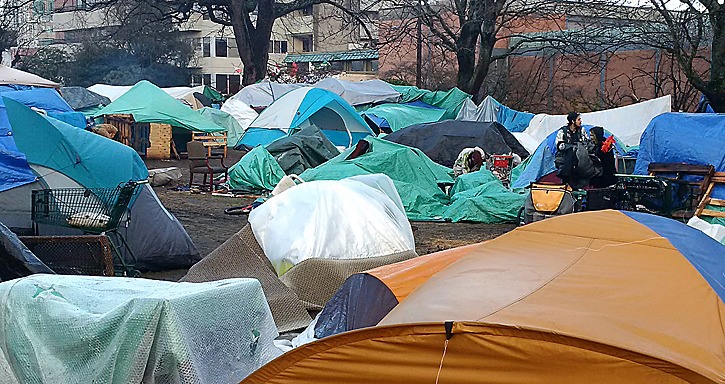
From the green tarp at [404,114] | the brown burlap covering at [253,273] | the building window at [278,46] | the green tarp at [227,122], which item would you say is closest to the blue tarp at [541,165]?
the brown burlap covering at [253,273]

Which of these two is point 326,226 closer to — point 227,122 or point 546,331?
point 546,331

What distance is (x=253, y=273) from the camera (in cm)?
693

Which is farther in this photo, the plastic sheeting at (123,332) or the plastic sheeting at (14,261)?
the plastic sheeting at (14,261)

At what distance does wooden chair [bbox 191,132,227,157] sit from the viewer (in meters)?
19.9

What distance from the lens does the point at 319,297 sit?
674 centimetres

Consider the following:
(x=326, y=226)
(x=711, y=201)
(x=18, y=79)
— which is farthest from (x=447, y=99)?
(x=326, y=226)

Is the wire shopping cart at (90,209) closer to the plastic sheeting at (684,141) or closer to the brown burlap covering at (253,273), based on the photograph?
the brown burlap covering at (253,273)

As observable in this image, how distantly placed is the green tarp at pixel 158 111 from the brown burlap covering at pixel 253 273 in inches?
526

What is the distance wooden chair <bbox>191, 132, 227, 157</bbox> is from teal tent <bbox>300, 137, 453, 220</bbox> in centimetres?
565

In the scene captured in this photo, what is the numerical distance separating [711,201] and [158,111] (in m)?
13.4

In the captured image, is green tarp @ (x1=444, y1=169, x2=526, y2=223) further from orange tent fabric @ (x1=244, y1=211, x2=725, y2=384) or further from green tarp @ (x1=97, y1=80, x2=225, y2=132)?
green tarp @ (x1=97, y1=80, x2=225, y2=132)

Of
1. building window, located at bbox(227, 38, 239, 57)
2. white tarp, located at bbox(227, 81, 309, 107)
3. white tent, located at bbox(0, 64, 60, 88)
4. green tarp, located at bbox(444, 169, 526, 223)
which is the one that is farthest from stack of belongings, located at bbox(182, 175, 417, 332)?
building window, located at bbox(227, 38, 239, 57)

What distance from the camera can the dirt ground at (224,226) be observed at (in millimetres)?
10336

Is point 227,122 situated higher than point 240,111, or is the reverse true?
point 240,111
